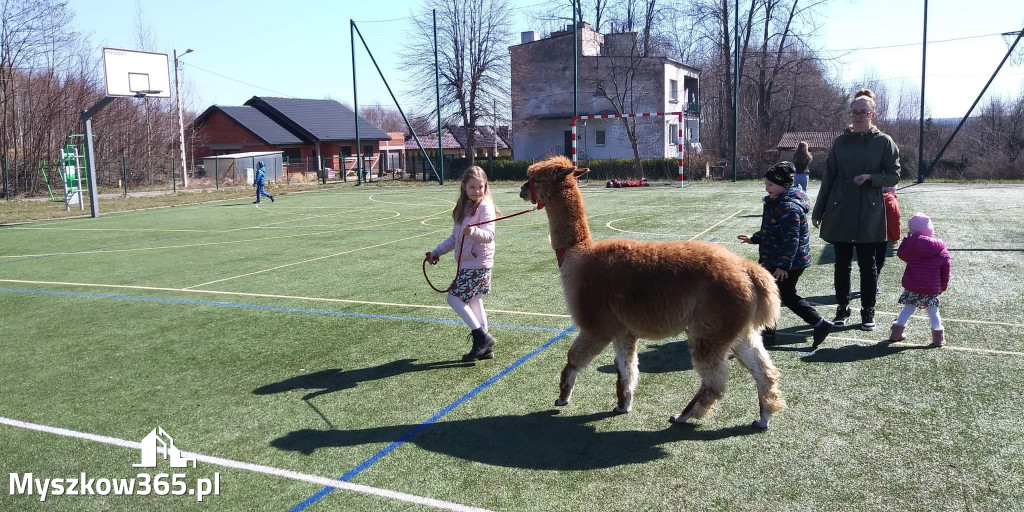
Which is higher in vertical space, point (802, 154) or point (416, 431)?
point (802, 154)

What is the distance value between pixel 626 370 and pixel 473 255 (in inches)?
77.9

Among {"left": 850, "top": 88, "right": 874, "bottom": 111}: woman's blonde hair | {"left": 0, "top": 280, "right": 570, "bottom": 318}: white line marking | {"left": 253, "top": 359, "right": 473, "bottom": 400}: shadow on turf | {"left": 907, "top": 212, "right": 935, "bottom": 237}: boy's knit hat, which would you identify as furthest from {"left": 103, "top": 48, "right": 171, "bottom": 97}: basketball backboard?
{"left": 907, "top": 212, "right": 935, "bottom": 237}: boy's knit hat

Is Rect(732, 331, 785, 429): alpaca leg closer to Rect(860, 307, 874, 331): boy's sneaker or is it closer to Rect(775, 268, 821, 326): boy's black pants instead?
Rect(775, 268, 821, 326): boy's black pants

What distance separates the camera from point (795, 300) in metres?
6.25

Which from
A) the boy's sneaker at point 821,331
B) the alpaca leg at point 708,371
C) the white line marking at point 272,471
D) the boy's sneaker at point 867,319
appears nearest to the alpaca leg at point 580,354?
the alpaca leg at point 708,371

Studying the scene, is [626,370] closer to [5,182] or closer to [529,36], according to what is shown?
[5,182]

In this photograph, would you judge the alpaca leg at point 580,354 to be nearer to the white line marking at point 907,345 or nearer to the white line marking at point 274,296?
the white line marking at point 907,345

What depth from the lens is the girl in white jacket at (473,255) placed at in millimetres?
6156

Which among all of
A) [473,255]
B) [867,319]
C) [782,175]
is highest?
[782,175]

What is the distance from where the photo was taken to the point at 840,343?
21.1 feet

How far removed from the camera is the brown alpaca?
4.39 m

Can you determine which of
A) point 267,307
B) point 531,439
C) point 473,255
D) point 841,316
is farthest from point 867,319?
point 267,307

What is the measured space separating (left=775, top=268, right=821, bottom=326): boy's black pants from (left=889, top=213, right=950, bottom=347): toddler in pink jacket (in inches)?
32.8

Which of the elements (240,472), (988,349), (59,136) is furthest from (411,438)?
(59,136)
